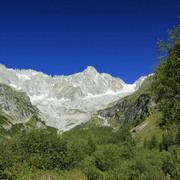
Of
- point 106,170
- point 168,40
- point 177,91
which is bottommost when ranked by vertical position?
point 106,170

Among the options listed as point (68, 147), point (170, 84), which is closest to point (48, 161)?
point (68, 147)

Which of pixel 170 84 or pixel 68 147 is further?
pixel 68 147

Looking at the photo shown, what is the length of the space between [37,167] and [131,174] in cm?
1588

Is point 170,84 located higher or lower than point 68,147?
higher

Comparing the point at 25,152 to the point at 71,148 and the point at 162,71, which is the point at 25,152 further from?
the point at 162,71

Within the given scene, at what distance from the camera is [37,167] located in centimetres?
2002

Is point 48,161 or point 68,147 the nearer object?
point 48,161

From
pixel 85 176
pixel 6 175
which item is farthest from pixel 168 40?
pixel 6 175

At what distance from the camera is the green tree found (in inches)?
677

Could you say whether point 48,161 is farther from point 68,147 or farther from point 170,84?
point 170,84

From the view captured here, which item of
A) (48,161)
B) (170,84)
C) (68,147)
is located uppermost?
(170,84)

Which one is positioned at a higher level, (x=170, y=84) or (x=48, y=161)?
(x=170, y=84)

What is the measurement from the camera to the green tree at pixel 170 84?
56.4 feet

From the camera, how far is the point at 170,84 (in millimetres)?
17969
